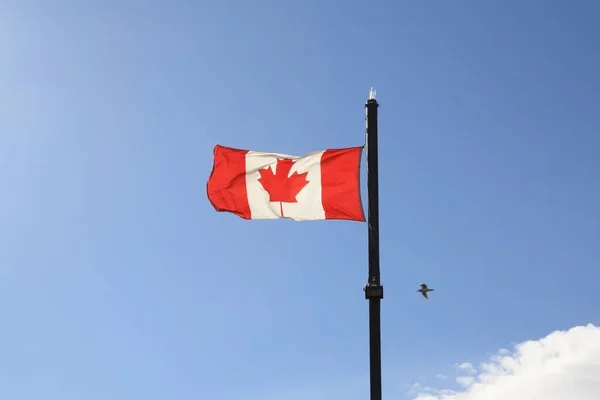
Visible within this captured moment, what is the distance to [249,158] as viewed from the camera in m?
17.3

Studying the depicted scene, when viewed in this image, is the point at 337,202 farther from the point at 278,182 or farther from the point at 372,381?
the point at 372,381

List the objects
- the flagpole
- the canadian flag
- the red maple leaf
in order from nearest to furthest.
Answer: the flagpole < the canadian flag < the red maple leaf

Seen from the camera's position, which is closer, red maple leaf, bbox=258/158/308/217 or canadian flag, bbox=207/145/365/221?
canadian flag, bbox=207/145/365/221

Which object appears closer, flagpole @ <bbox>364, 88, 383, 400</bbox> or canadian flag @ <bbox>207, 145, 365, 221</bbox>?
flagpole @ <bbox>364, 88, 383, 400</bbox>

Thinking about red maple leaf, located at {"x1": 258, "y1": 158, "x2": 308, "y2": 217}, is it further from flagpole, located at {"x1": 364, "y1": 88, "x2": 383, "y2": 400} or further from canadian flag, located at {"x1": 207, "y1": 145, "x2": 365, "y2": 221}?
flagpole, located at {"x1": 364, "y1": 88, "x2": 383, "y2": 400}

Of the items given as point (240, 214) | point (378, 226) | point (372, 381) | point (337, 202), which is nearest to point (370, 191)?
point (378, 226)

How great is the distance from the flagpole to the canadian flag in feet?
6.34

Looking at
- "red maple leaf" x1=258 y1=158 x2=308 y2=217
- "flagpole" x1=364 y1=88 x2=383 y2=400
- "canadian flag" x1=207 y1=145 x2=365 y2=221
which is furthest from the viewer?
"red maple leaf" x1=258 y1=158 x2=308 y2=217

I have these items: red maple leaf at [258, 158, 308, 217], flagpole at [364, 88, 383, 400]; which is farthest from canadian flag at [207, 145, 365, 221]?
flagpole at [364, 88, 383, 400]

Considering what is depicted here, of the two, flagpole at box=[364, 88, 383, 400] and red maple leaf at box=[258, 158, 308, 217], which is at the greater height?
red maple leaf at box=[258, 158, 308, 217]

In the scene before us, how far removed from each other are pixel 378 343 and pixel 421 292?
6.22ft

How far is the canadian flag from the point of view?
51.4 feet

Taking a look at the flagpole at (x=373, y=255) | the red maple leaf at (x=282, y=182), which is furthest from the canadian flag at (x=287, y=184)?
the flagpole at (x=373, y=255)

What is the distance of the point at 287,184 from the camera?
1681cm
